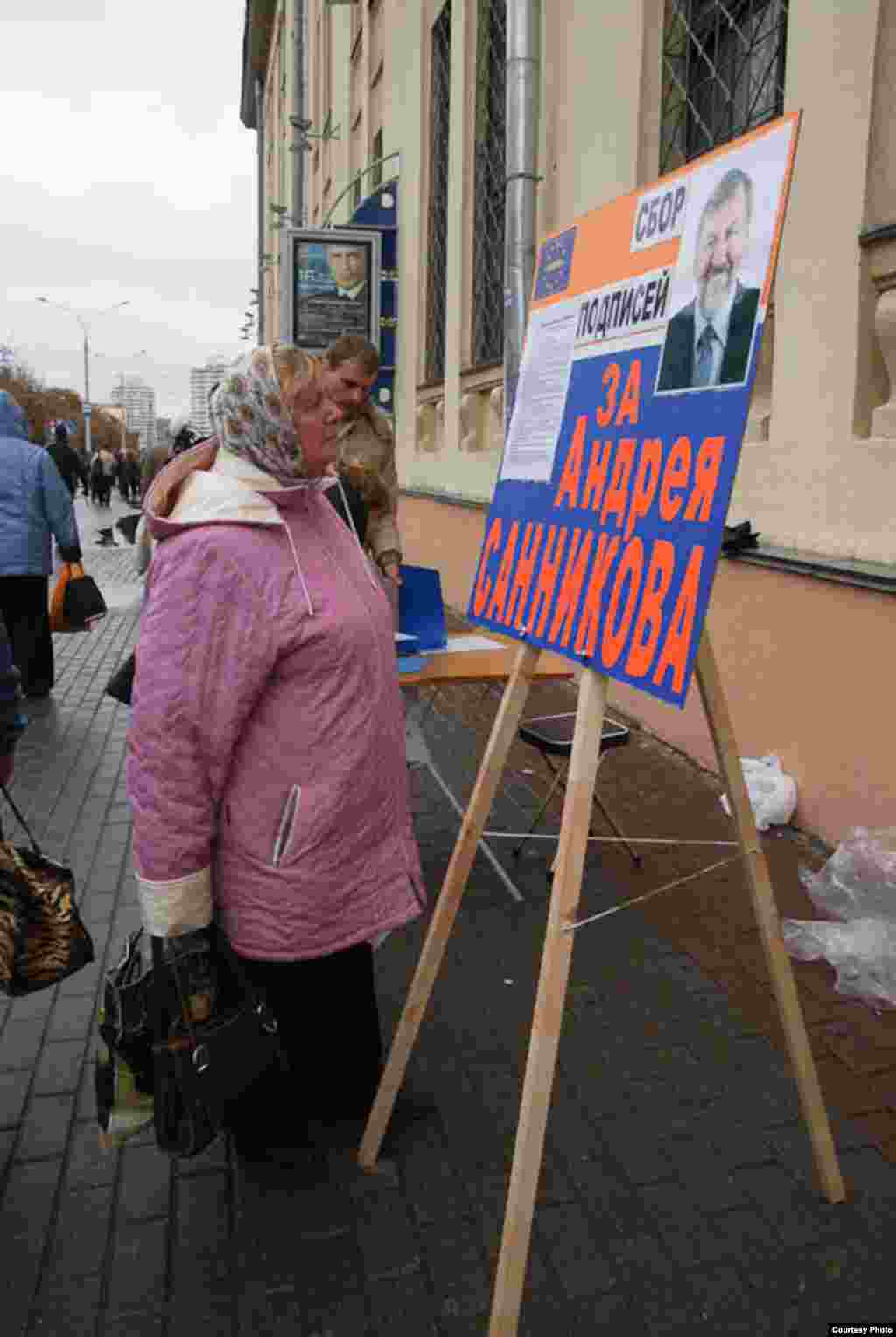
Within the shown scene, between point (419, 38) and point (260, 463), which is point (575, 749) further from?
point (419, 38)

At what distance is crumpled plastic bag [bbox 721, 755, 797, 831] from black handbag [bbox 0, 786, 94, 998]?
9.67ft

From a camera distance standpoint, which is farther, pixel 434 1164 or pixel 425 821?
pixel 425 821

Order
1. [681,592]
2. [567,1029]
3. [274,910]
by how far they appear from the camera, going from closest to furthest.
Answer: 1. [681,592]
2. [274,910]
3. [567,1029]

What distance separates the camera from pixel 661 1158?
2.69 m

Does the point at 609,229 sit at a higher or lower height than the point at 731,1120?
higher

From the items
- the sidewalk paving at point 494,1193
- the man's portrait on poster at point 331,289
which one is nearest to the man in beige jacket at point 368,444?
the sidewalk paving at point 494,1193

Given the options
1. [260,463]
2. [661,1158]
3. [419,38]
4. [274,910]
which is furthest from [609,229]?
[419,38]

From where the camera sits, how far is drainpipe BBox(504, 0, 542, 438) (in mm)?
6617

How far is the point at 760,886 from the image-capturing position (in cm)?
239

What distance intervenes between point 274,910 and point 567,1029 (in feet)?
4.27

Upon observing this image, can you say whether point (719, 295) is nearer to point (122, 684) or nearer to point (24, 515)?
point (122, 684)

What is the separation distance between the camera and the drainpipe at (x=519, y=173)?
662cm

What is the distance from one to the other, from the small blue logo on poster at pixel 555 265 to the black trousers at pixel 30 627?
5.57m

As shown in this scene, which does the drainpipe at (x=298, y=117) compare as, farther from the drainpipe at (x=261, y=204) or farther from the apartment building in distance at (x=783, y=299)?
the drainpipe at (x=261, y=204)
